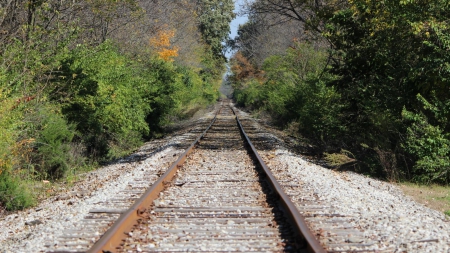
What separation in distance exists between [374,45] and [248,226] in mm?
8982

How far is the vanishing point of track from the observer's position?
6.09 metres

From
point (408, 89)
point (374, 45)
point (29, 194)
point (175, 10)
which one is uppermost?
point (175, 10)

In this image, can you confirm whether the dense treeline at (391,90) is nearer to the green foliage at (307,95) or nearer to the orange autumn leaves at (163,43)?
the green foliage at (307,95)

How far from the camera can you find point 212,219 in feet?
24.2

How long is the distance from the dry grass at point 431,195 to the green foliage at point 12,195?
7248 mm

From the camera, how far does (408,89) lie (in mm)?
12828

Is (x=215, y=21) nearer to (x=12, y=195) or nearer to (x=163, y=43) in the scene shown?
(x=163, y=43)

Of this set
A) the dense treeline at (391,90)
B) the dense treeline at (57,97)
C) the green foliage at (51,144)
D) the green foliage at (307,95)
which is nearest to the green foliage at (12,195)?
the dense treeline at (57,97)

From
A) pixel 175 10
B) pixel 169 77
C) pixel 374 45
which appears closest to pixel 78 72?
pixel 374 45

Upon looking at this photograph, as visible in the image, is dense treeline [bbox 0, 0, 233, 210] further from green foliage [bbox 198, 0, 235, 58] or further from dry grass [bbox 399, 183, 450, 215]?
green foliage [bbox 198, 0, 235, 58]

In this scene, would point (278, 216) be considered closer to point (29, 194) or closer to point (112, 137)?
point (29, 194)

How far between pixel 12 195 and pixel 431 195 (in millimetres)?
7928

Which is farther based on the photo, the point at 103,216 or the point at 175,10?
the point at 175,10

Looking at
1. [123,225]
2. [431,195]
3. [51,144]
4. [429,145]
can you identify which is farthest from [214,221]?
[51,144]
